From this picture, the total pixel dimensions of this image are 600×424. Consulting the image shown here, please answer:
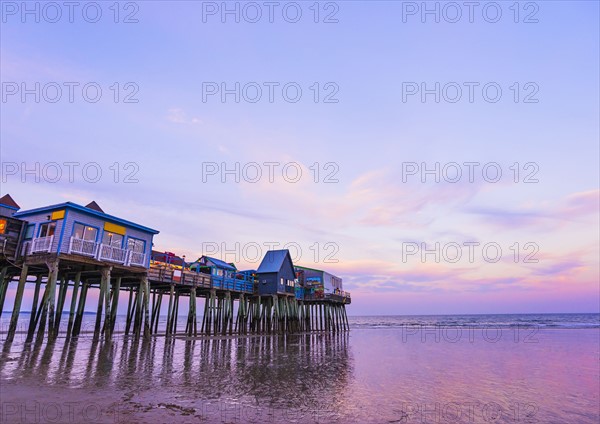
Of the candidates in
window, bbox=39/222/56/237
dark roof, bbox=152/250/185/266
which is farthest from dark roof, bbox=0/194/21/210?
dark roof, bbox=152/250/185/266

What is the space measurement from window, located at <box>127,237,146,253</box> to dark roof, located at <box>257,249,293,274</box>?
768 inches

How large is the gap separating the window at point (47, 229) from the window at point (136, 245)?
4899mm

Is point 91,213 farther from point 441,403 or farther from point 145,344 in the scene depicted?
point 441,403

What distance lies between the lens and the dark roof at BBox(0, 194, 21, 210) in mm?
27089

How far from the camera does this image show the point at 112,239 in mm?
25578

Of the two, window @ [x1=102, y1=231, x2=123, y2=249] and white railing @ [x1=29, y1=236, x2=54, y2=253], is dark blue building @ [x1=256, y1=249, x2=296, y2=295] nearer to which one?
window @ [x1=102, y1=231, x2=123, y2=249]

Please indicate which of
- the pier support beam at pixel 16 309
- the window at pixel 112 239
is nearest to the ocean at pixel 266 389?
the pier support beam at pixel 16 309

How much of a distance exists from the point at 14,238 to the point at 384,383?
2320cm

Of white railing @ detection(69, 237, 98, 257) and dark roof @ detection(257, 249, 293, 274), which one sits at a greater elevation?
dark roof @ detection(257, 249, 293, 274)

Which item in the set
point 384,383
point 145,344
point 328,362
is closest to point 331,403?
point 384,383

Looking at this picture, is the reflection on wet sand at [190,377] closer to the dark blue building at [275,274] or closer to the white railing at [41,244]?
the white railing at [41,244]

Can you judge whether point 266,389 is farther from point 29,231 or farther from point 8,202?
point 8,202

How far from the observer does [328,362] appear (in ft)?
72.7

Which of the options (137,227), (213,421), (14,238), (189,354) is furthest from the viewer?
(137,227)
